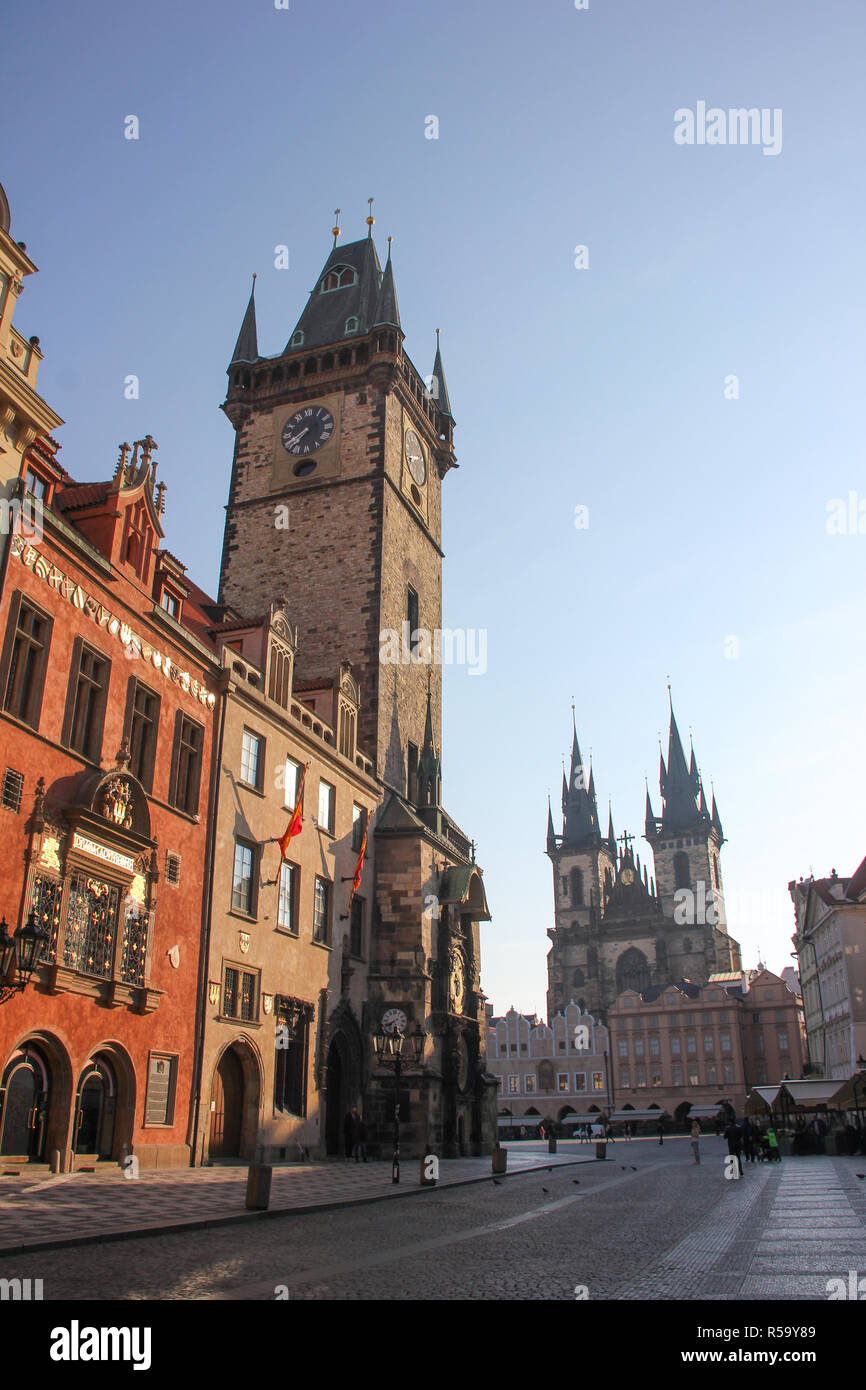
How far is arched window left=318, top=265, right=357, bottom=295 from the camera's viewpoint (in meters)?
46.8

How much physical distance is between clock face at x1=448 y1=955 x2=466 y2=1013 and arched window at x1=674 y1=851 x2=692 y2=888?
298 feet

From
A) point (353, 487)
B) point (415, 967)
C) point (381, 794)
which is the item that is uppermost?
point (353, 487)

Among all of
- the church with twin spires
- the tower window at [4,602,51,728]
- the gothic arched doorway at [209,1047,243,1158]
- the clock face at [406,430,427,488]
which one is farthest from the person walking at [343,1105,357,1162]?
the church with twin spires

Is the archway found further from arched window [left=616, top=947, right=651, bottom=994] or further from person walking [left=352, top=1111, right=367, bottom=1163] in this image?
arched window [left=616, top=947, right=651, bottom=994]

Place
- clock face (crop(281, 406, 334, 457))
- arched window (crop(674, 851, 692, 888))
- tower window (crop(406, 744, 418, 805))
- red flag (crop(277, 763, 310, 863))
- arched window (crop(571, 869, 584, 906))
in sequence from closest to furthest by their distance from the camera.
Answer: red flag (crop(277, 763, 310, 863)) < tower window (crop(406, 744, 418, 805)) < clock face (crop(281, 406, 334, 457)) < arched window (crop(674, 851, 692, 888)) < arched window (crop(571, 869, 584, 906))

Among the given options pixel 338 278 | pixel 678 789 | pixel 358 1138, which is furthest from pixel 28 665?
pixel 678 789

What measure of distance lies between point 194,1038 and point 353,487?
74.3 ft

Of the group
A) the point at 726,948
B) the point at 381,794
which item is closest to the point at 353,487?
the point at 381,794

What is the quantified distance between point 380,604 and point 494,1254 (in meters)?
28.0

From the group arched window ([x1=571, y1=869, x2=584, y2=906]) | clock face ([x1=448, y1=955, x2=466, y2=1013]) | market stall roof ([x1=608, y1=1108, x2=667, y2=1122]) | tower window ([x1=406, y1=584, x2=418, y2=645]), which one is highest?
arched window ([x1=571, y1=869, x2=584, y2=906])

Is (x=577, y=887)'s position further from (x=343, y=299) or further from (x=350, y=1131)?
(x=350, y=1131)

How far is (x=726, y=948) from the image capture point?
116 metres
